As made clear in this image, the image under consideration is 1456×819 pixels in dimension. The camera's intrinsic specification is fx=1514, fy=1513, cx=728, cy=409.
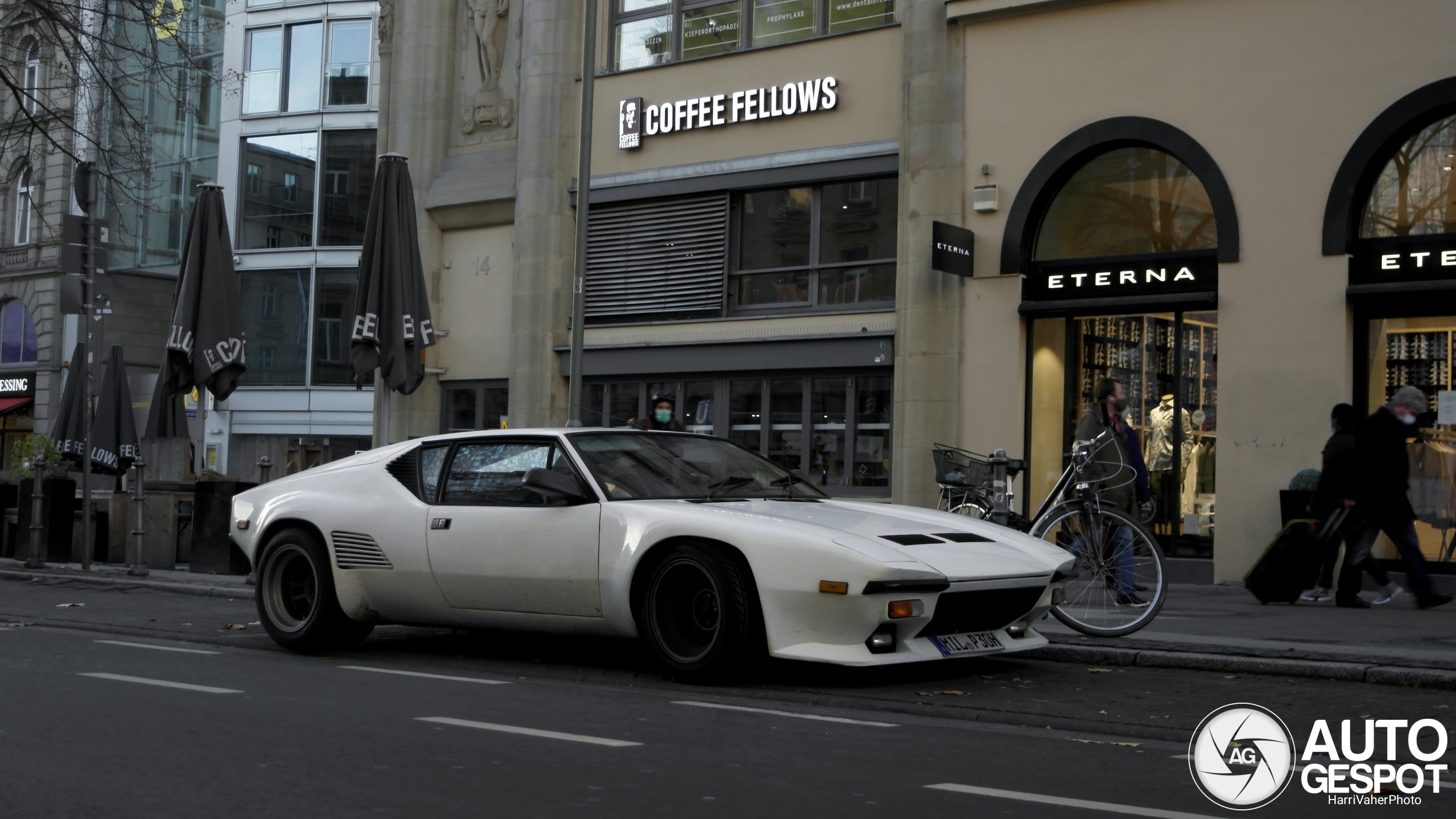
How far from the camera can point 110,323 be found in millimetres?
38719

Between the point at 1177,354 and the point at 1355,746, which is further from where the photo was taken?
the point at 1177,354

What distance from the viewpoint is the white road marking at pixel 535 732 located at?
5.84 m

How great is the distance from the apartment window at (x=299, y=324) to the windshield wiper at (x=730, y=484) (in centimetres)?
2666

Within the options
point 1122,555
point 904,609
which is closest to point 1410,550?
point 1122,555

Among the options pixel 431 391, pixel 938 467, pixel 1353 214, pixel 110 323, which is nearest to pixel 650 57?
pixel 431 391

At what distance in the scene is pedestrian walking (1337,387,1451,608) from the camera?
36.6 ft

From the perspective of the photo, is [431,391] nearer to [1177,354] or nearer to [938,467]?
[1177,354]

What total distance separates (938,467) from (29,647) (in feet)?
19.0

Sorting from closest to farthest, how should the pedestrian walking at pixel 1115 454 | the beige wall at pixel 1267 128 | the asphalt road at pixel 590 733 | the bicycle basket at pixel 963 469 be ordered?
the asphalt road at pixel 590 733
the bicycle basket at pixel 963 469
the pedestrian walking at pixel 1115 454
the beige wall at pixel 1267 128

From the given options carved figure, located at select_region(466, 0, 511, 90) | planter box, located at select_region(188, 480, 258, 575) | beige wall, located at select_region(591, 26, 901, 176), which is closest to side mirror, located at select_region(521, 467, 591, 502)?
planter box, located at select_region(188, 480, 258, 575)

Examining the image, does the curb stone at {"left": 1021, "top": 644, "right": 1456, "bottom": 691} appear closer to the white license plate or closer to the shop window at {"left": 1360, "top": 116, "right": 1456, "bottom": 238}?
the white license plate

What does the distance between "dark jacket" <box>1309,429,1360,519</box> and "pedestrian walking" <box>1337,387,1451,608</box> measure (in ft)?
0.17

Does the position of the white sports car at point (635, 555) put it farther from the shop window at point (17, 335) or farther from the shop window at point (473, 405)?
the shop window at point (17, 335)

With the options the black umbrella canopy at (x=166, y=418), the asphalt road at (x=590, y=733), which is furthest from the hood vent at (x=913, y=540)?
the black umbrella canopy at (x=166, y=418)
